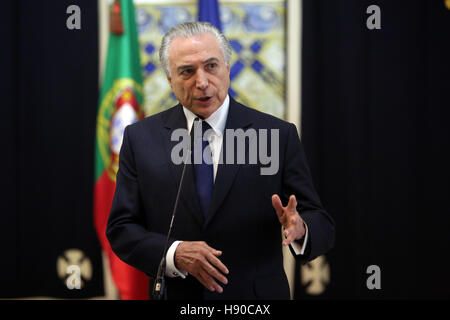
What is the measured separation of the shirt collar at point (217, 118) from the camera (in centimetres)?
136

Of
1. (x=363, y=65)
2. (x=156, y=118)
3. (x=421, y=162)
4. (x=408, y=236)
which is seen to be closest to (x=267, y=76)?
(x=363, y=65)

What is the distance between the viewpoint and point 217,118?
1369 millimetres

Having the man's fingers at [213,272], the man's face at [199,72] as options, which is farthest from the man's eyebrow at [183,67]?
the man's fingers at [213,272]

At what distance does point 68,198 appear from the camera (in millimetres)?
3225

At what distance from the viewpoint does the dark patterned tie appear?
1.30 m

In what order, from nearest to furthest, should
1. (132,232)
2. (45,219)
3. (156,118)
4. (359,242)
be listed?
(132,232), (156,118), (359,242), (45,219)

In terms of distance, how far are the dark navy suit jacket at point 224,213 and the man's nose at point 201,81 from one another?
13 cm

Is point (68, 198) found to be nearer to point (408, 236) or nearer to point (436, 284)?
point (408, 236)

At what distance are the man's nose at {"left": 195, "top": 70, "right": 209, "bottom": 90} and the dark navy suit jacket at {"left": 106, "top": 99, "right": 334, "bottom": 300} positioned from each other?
0.43 feet

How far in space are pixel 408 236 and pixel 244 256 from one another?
84.4 inches

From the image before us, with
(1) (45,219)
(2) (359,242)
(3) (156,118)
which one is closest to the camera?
(3) (156,118)

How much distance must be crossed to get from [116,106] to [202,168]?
5.72ft

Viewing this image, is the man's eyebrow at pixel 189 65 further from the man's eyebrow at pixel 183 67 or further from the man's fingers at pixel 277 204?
the man's fingers at pixel 277 204

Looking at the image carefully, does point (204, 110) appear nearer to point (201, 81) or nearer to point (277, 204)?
point (201, 81)
